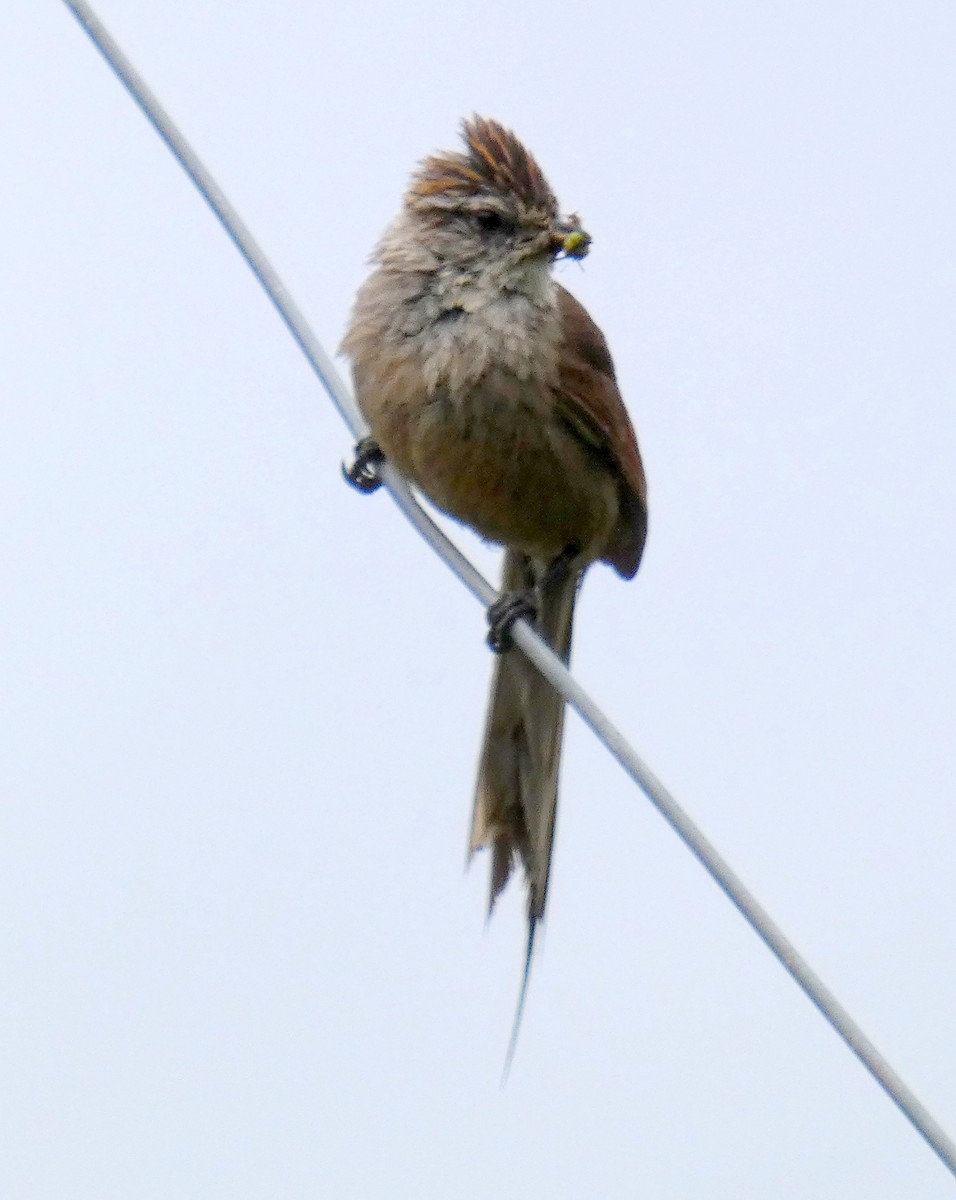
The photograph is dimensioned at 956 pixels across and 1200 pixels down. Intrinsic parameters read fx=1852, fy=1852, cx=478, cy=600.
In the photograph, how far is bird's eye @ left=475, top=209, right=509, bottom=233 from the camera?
473 cm

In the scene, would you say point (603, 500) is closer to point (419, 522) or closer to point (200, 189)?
point (419, 522)

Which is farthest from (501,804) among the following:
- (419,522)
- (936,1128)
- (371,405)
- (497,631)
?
(936,1128)

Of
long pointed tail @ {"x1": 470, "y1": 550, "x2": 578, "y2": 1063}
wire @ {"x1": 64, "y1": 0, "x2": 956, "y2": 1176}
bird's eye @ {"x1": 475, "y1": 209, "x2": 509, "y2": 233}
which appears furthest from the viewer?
long pointed tail @ {"x1": 470, "y1": 550, "x2": 578, "y2": 1063}

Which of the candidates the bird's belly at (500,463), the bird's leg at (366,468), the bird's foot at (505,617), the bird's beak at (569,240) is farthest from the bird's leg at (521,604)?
the bird's beak at (569,240)

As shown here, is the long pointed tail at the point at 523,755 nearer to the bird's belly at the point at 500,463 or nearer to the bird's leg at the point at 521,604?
the bird's leg at the point at 521,604

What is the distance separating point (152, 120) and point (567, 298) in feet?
6.67

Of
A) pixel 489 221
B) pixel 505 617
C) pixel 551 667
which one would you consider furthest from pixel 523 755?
pixel 551 667

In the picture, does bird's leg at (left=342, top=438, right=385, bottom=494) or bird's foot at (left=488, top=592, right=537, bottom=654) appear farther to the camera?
bird's foot at (left=488, top=592, right=537, bottom=654)

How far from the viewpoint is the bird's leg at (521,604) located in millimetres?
4988

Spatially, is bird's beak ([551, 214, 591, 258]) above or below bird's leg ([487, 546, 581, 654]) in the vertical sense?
above

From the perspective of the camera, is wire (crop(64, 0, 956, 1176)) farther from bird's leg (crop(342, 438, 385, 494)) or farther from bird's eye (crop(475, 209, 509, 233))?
bird's eye (crop(475, 209, 509, 233))

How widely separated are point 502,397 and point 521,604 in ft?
2.31

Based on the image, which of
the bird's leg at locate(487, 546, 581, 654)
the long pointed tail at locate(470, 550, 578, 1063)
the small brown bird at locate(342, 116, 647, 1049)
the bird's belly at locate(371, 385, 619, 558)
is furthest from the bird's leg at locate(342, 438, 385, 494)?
the long pointed tail at locate(470, 550, 578, 1063)

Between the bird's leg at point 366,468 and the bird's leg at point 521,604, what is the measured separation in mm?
464
